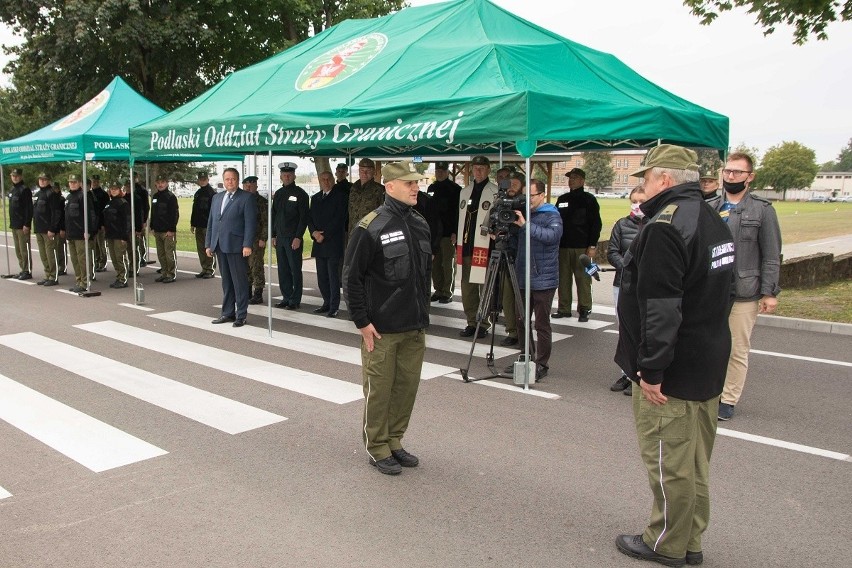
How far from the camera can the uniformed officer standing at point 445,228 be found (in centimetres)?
1124

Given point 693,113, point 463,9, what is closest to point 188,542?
point 693,113

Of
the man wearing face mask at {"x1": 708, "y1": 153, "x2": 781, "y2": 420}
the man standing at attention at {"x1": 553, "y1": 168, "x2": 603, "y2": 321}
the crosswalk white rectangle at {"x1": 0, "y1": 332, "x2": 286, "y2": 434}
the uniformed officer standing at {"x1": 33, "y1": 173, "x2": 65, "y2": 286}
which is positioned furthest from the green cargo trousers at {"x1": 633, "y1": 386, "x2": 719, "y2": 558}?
the uniformed officer standing at {"x1": 33, "y1": 173, "x2": 65, "y2": 286}

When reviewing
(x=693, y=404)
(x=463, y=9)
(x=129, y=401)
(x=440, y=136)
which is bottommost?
(x=129, y=401)

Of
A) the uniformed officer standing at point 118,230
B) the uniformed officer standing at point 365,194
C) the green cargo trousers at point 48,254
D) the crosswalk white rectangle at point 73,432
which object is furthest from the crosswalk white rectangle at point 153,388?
the green cargo trousers at point 48,254

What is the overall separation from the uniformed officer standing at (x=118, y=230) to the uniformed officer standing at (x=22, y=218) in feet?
7.27

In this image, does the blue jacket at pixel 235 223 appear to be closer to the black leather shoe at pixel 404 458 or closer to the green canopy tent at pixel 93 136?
the green canopy tent at pixel 93 136

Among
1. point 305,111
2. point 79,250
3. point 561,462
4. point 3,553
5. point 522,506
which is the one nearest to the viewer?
point 3,553

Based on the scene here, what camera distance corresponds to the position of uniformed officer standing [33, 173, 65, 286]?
14.0 meters

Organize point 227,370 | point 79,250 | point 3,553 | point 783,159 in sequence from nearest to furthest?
point 3,553 → point 227,370 → point 79,250 → point 783,159

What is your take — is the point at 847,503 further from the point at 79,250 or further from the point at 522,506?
the point at 79,250

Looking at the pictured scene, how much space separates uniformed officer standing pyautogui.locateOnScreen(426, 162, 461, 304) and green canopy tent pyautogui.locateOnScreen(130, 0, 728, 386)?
5.27 ft

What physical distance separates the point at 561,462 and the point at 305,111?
5247mm

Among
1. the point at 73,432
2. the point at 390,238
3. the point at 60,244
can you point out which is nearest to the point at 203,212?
the point at 60,244

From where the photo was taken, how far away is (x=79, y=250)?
13.3m
